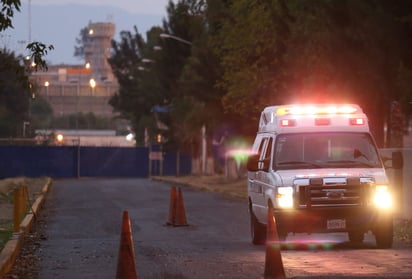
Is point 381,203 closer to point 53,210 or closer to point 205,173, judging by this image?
point 53,210

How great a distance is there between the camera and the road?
1416cm

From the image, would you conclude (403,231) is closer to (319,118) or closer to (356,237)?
(356,237)

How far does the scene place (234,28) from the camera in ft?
129

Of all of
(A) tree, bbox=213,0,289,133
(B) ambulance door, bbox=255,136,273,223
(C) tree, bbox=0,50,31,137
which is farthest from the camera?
(C) tree, bbox=0,50,31,137

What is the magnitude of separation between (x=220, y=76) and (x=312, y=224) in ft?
102

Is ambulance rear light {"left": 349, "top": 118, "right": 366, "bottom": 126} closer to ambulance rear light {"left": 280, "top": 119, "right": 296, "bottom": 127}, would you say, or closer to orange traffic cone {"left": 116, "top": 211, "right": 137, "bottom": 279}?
ambulance rear light {"left": 280, "top": 119, "right": 296, "bottom": 127}

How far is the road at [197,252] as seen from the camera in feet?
46.4

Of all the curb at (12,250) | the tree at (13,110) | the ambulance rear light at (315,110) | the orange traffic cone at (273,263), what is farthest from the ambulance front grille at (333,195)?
the tree at (13,110)

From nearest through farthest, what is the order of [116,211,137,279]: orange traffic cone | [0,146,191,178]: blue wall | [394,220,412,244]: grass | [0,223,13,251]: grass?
1. [116,211,137,279]: orange traffic cone
2. [0,223,13,251]: grass
3. [394,220,412,244]: grass
4. [0,146,191,178]: blue wall

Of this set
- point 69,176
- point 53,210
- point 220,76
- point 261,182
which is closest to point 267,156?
point 261,182

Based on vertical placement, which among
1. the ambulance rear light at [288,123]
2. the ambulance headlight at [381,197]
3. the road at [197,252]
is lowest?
the road at [197,252]

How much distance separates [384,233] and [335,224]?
2.99 ft

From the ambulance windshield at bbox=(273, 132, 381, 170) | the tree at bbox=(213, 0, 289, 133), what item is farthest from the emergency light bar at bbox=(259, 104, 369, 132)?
the tree at bbox=(213, 0, 289, 133)

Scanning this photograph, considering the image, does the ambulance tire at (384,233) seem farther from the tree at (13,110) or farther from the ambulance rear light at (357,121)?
the tree at (13,110)
